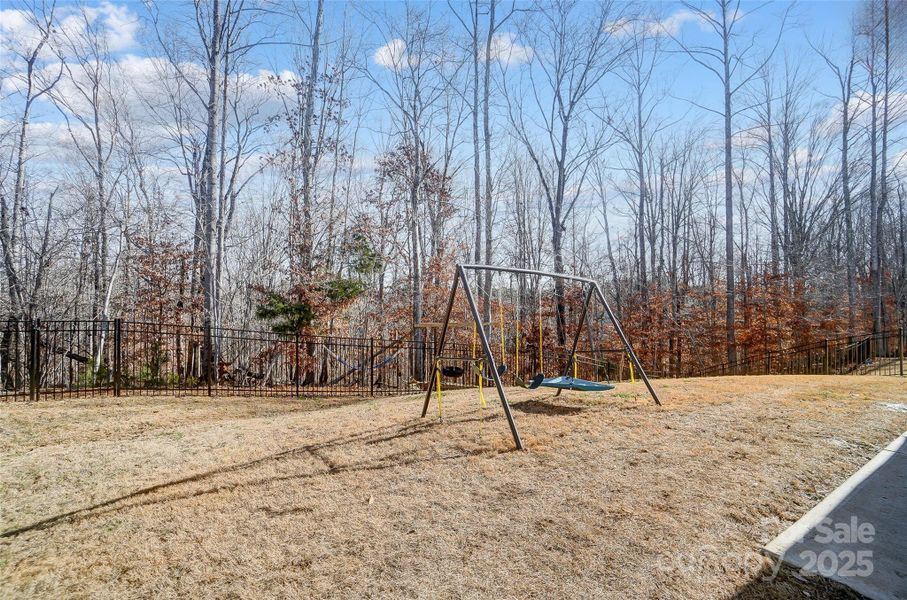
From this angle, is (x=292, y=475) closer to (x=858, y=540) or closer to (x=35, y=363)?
(x=858, y=540)

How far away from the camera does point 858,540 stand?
10.2 feet

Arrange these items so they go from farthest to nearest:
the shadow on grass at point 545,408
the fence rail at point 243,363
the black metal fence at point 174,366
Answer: the fence rail at point 243,363
the black metal fence at point 174,366
the shadow on grass at point 545,408

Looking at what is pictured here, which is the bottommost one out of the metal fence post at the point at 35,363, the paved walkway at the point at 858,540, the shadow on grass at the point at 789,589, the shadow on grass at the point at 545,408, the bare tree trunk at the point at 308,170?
the shadow on grass at the point at 789,589

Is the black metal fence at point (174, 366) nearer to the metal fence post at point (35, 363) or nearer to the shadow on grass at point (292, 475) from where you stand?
the metal fence post at point (35, 363)

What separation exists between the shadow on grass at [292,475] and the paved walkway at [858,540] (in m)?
2.58

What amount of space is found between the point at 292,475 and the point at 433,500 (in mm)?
1537

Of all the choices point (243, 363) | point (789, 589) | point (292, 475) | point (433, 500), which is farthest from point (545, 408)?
point (243, 363)

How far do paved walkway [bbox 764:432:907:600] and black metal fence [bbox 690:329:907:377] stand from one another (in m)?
11.9

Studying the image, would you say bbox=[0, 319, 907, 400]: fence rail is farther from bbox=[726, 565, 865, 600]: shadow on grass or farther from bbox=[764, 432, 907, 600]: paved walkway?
bbox=[726, 565, 865, 600]: shadow on grass

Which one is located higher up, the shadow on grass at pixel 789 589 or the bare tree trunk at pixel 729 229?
the bare tree trunk at pixel 729 229

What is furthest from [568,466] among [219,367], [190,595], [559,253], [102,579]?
[559,253]

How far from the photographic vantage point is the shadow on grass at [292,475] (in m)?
3.99

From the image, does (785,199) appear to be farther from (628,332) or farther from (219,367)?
(219,367)

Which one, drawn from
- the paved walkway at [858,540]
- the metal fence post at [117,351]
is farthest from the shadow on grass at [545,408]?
the metal fence post at [117,351]
